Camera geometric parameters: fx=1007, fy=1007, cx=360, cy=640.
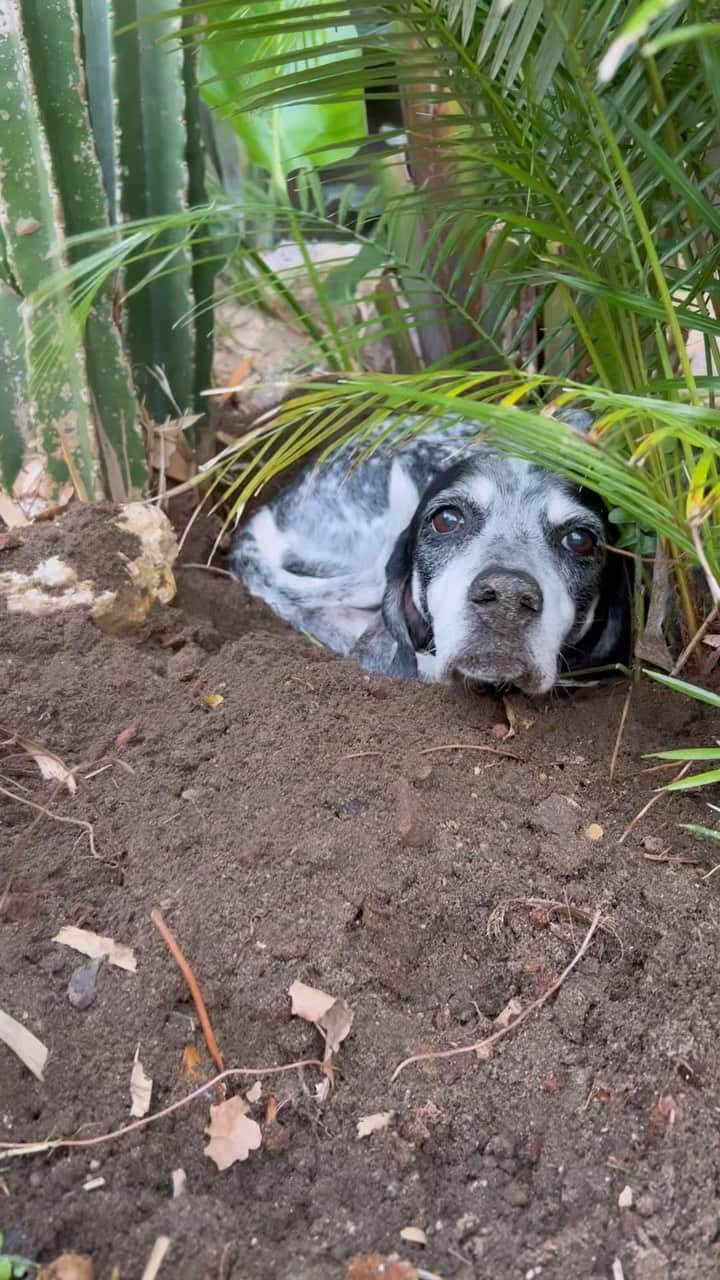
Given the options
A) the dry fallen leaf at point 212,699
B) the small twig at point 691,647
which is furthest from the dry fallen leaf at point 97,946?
the small twig at point 691,647

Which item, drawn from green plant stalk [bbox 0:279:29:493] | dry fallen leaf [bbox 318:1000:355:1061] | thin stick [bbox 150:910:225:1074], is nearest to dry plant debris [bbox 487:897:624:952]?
dry fallen leaf [bbox 318:1000:355:1061]

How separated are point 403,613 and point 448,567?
0.43m

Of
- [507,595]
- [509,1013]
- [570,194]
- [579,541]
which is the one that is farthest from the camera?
[579,541]

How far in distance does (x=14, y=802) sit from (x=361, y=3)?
1679 mm

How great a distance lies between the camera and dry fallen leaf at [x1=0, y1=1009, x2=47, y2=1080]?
1634 millimetres

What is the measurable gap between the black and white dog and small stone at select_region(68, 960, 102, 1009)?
1080 mm

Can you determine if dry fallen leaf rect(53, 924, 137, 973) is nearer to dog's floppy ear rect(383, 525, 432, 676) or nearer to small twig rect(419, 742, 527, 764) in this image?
small twig rect(419, 742, 527, 764)

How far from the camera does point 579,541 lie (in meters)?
3.21

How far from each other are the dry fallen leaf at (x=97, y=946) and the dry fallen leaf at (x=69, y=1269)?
514 mm

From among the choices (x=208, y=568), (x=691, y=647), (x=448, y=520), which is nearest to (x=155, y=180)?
(x=208, y=568)

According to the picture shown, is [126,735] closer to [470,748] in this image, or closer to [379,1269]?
[470,748]

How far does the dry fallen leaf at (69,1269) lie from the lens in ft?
4.36

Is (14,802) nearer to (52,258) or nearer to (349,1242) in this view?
(349,1242)

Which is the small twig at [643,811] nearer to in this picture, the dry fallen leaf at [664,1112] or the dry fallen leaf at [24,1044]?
the dry fallen leaf at [664,1112]
